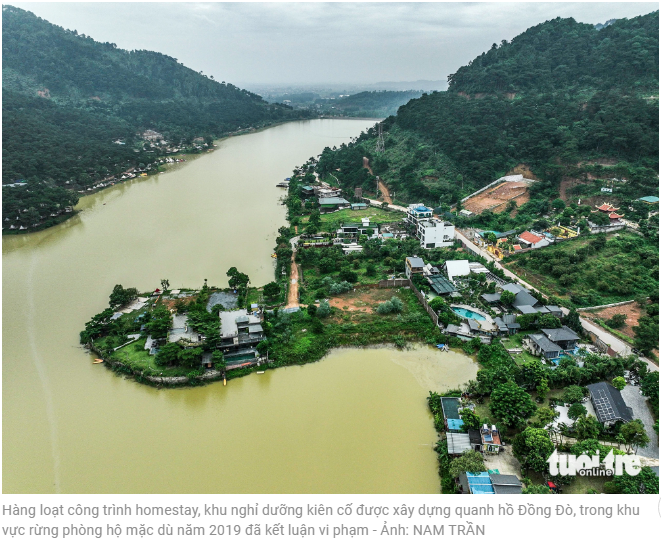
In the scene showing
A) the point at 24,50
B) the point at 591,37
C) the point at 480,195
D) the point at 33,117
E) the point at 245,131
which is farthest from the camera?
the point at 245,131

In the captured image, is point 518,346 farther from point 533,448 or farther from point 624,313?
point 533,448

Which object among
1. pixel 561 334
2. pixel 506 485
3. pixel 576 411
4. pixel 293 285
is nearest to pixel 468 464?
pixel 506 485

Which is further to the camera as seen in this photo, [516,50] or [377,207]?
[516,50]

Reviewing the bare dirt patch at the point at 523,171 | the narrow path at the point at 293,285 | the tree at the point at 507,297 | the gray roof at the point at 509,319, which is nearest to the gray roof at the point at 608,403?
the gray roof at the point at 509,319

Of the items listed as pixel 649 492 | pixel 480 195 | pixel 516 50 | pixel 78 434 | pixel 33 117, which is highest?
pixel 516 50

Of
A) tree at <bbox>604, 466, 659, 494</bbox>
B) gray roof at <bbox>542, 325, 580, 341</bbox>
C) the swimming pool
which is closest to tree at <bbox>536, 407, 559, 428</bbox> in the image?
tree at <bbox>604, 466, 659, 494</bbox>

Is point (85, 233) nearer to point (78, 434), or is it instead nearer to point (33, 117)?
A: point (78, 434)

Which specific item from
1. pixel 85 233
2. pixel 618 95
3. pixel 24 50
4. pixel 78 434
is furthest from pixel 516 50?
pixel 24 50
